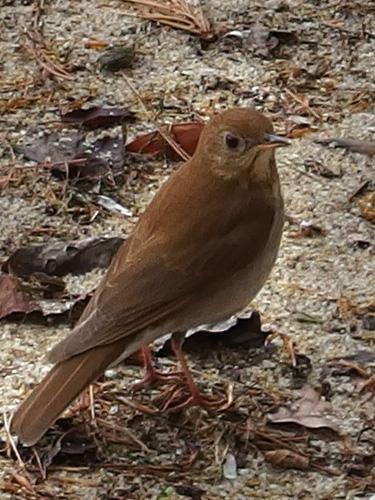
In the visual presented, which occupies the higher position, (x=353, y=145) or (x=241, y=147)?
(x=241, y=147)

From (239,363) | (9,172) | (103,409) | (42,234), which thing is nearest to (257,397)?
(239,363)

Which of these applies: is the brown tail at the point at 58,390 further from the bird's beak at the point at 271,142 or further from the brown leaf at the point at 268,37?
the brown leaf at the point at 268,37

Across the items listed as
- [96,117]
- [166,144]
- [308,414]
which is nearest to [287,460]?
[308,414]

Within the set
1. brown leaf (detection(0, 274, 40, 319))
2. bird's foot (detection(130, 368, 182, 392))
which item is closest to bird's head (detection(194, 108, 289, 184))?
bird's foot (detection(130, 368, 182, 392))

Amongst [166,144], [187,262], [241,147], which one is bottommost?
[166,144]

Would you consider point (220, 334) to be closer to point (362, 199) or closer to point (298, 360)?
point (298, 360)

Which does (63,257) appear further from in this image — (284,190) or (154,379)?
(284,190)

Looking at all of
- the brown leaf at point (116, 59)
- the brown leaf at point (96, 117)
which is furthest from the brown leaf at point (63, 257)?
the brown leaf at point (116, 59)
